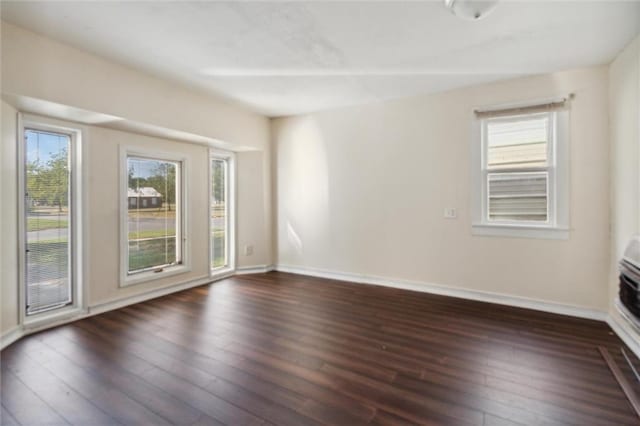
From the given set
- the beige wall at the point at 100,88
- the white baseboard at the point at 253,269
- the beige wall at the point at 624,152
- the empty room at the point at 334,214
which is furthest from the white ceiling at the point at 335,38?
the white baseboard at the point at 253,269

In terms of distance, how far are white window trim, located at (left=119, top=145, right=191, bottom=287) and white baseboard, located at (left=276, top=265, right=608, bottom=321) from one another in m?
1.83

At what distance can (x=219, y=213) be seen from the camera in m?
5.17

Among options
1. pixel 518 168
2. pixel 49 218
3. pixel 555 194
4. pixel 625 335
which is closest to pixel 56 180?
pixel 49 218

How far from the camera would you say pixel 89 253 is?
3.43 m

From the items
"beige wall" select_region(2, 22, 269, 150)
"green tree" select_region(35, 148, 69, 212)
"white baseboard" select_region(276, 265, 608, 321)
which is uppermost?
"beige wall" select_region(2, 22, 269, 150)

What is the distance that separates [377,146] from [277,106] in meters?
1.67

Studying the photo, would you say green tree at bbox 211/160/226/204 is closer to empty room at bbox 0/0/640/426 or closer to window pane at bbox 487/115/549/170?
empty room at bbox 0/0/640/426

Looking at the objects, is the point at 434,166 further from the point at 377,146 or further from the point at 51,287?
the point at 51,287

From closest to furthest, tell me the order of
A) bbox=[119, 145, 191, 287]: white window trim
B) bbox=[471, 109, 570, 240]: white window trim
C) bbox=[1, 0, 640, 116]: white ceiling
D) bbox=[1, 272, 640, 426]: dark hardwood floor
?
bbox=[1, 272, 640, 426]: dark hardwood floor, bbox=[1, 0, 640, 116]: white ceiling, bbox=[471, 109, 570, 240]: white window trim, bbox=[119, 145, 191, 287]: white window trim

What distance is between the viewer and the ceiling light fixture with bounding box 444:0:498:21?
2.08 m

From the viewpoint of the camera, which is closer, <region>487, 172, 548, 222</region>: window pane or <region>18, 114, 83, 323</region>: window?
<region>18, 114, 83, 323</region>: window

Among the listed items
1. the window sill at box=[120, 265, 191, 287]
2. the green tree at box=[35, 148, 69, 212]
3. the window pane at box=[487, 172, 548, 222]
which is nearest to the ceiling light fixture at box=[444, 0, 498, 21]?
the window pane at box=[487, 172, 548, 222]

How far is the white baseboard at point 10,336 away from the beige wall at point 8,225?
29mm

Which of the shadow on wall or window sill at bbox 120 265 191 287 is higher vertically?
the shadow on wall
